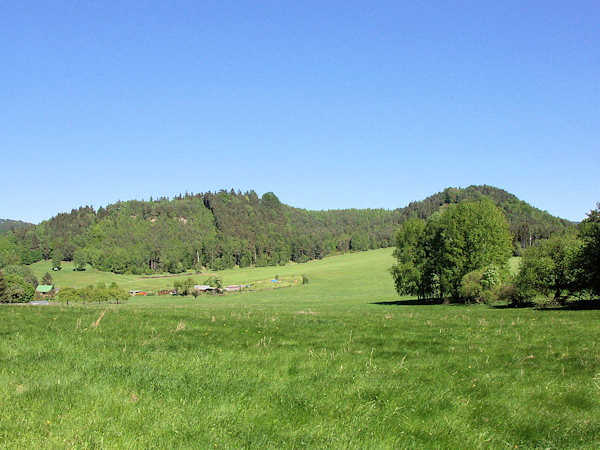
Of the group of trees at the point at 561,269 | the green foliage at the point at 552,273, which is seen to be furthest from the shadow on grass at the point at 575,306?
the green foliage at the point at 552,273

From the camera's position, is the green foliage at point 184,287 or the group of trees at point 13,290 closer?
the group of trees at point 13,290

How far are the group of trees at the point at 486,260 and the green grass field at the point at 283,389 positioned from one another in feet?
124

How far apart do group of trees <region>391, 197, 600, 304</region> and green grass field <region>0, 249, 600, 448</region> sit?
37.7 m

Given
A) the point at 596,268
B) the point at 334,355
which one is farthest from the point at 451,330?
the point at 596,268

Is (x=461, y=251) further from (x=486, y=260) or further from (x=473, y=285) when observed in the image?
(x=473, y=285)

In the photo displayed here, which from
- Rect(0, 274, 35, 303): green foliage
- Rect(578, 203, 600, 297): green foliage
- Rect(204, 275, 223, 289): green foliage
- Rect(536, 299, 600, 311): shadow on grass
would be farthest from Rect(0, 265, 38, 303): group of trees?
Rect(578, 203, 600, 297): green foliage

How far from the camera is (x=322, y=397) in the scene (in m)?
7.12

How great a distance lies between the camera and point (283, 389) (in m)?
7.35

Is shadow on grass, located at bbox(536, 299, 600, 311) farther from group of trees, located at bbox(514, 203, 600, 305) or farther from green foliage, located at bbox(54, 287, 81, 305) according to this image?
green foliage, located at bbox(54, 287, 81, 305)

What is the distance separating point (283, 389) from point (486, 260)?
186ft

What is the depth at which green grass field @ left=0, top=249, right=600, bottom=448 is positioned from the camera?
18.7 ft

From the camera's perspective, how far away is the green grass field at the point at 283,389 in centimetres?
571

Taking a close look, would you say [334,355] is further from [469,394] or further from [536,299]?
[536,299]

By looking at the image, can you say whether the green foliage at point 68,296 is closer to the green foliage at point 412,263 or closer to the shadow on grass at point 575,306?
the green foliage at point 412,263
